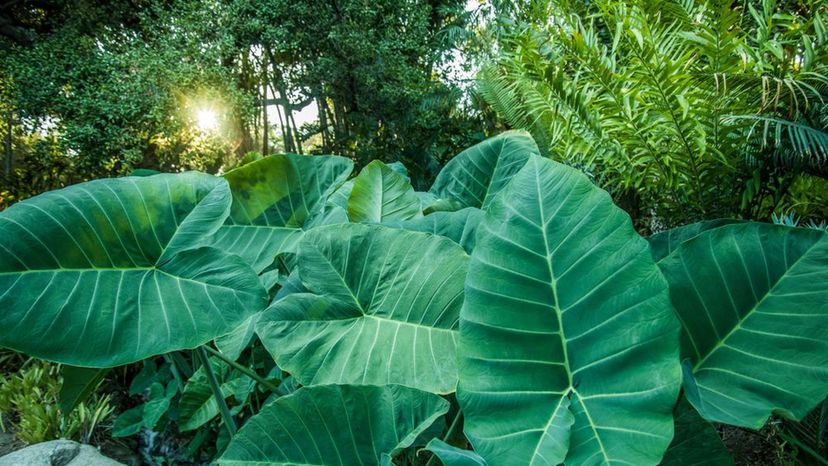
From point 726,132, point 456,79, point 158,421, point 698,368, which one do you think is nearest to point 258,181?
point 698,368

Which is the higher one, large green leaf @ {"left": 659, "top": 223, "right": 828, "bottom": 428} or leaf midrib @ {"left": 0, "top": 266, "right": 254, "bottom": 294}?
leaf midrib @ {"left": 0, "top": 266, "right": 254, "bottom": 294}

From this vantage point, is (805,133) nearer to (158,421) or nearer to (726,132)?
(726,132)

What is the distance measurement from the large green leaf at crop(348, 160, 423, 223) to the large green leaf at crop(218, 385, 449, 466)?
0.40m

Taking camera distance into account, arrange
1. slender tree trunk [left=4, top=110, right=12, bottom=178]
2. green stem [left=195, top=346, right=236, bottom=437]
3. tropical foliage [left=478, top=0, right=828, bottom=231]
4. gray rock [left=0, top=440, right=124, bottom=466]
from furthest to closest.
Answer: slender tree trunk [left=4, top=110, right=12, bottom=178], tropical foliage [left=478, top=0, right=828, bottom=231], gray rock [left=0, top=440, right=124, bottom=466], green stem [left=195, top=346, right=236, bottom=437]

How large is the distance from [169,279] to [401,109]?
537 cm

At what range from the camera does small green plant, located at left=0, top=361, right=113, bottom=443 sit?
237cm

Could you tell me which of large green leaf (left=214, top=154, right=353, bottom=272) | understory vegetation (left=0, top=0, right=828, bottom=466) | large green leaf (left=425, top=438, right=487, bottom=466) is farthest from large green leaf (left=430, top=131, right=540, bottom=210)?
large green leaf (left=425, top=438, right=487, bottom=466)

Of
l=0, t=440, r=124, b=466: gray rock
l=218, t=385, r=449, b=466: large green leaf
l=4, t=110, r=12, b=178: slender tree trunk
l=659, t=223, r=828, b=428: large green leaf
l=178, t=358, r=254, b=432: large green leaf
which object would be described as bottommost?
l=0, t=440, r=124, b=466: gray rock

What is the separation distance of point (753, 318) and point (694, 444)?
0.50ft

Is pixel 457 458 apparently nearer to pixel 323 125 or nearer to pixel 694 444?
pixel 694 444

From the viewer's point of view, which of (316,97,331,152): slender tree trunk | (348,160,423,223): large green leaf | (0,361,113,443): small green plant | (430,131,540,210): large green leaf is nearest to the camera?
(348,160,423,223): large green leaf

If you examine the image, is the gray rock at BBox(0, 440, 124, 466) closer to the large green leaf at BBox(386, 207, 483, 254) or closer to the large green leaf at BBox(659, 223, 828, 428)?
the large green leaf at BBox(386, 207, 483, 254)

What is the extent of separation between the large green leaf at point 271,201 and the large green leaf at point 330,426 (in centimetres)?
47

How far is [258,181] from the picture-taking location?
0.96 metres
